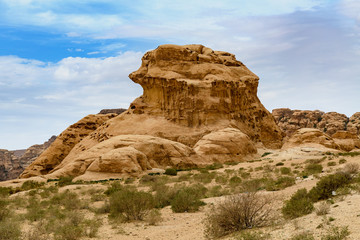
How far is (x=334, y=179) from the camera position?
1135 centimetres

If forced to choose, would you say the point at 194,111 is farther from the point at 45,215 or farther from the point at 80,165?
the point at 45,215

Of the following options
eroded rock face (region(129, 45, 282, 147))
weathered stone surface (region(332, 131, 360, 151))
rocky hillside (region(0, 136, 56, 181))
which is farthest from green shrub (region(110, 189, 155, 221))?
rocky hillside (region(0, 136, 56, 181))

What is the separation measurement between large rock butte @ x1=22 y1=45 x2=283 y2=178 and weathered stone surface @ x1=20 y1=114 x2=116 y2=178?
13 centimetres

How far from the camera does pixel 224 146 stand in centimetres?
3875

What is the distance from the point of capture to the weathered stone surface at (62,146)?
145ft

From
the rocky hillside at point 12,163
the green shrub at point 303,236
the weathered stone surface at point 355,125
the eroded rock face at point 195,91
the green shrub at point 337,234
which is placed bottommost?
the rocky hillside at point 12,163

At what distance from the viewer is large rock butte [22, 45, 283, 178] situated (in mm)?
39219

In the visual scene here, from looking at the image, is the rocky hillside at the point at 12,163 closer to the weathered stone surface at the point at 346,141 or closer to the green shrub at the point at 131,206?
the weathered stone surface at the point at 346,141

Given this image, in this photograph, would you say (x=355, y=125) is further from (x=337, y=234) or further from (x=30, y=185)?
(x=337, y=234)

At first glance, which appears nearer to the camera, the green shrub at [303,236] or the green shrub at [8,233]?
the green shrub at [303,236]

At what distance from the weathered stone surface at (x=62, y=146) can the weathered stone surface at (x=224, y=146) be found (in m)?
17.8

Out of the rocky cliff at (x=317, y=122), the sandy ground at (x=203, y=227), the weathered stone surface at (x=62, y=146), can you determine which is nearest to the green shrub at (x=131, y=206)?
the sandy ground at (x=203, y=227)

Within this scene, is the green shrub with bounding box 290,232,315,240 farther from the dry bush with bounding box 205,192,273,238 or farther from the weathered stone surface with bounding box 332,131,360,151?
the weathered stone surface with bounding box 332,131,360,151

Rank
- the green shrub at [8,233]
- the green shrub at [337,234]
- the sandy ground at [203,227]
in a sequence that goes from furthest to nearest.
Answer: the green shrub at [8,233]
the sandy ground at [203,227]
the green shrub at [337,234]
